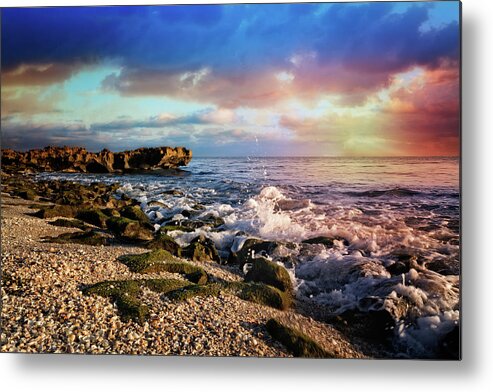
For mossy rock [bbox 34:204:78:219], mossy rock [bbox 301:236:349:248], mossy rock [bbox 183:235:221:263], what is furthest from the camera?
mossy rock [bbox 34:204:78:219]

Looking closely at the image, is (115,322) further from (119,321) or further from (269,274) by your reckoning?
(269,274)

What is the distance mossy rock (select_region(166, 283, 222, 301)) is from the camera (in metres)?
3.72

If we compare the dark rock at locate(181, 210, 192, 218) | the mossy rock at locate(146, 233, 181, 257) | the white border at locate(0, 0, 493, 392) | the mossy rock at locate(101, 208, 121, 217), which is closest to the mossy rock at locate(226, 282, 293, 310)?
the white border at locate(0, 0, 493, 392)

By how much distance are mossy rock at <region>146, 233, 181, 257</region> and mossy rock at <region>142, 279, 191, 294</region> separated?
0.85 ft

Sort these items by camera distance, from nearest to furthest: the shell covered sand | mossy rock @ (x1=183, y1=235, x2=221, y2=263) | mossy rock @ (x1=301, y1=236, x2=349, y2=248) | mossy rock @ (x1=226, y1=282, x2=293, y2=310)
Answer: the shell covered sand
mossy rock @ (x1=226, y1=282, x2=293, y2=310)
mossy rock @ (x1=301, y1=236, x2=349, y2=248)
mossy rock @ (x1=183, y1=235, x2=221, y2=263)

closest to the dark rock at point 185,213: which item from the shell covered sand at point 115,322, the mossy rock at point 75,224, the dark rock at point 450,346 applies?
the shell covered sand at point 115,322

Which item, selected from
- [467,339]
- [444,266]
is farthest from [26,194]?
[467,339]

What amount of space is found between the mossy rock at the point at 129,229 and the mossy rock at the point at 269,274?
38.7 inches

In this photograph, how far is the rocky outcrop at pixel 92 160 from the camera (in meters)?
3.91

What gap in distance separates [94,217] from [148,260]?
64 centimetres

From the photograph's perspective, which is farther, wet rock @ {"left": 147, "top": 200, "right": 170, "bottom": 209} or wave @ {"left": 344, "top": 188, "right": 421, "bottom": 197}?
wet rock @ {"left": 147, "top": 200, "right": 170, "bottom": 209}

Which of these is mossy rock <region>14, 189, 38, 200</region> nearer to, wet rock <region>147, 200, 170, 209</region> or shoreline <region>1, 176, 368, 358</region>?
shoreline <region>1, 176, 368, 358</region>

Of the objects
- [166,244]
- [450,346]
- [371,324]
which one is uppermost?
[166,244]

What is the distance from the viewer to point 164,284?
380cm
